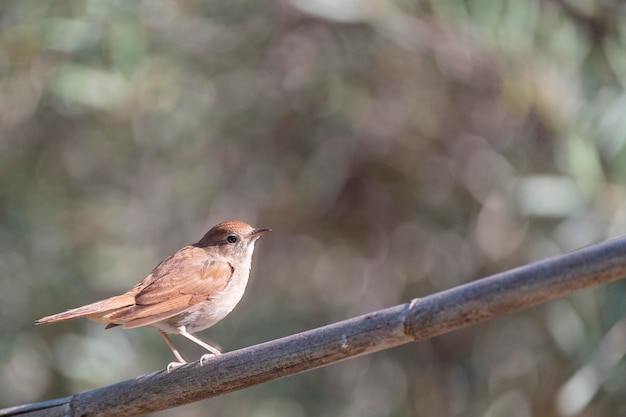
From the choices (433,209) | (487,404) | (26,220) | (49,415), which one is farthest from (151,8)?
(49,415)

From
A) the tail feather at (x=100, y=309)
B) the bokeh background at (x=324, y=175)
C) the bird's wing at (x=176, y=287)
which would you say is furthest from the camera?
the bokeh background at (x=324, y=175)

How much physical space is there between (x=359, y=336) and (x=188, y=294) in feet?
5.29

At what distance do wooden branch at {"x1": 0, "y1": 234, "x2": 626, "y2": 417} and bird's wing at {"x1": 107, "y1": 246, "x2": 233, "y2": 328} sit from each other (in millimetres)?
700

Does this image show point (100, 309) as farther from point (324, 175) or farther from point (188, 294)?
point (324, 175)

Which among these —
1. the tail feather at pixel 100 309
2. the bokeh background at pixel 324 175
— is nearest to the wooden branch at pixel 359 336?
the tail feather at pixel 100 309

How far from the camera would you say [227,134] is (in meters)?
6.39

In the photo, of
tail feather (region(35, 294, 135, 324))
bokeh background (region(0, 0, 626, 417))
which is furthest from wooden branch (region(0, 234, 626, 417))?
bokeh background (region(0, 0, 626, 417))

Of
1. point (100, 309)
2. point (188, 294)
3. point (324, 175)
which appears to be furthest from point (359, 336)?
point (324, 175)

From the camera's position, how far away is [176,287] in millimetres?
3592

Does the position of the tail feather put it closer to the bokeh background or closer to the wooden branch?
the wooden branch

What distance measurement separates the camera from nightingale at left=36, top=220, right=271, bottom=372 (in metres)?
3.24

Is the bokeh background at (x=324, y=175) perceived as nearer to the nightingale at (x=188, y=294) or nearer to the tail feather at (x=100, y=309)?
the nightingale at (x=188, y=294)

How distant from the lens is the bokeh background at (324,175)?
5133mm

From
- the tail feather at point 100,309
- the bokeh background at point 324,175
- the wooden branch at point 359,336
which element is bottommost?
the bokeh background at point 324,175
